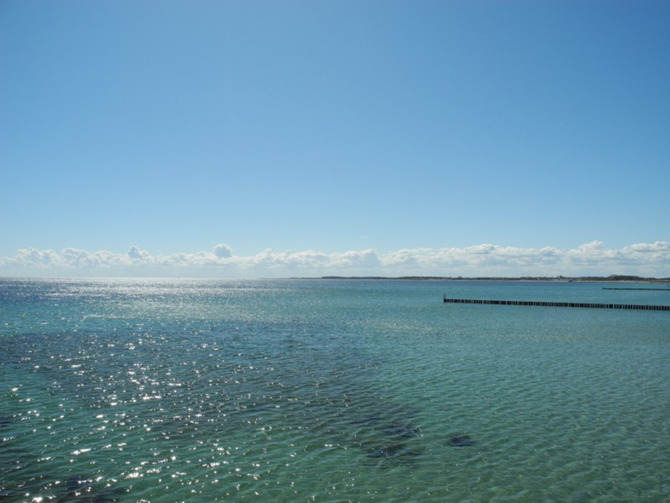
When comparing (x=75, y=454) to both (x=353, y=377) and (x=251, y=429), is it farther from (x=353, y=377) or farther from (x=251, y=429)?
(x=353, y=377)

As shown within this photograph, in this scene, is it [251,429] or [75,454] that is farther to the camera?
[251,429]

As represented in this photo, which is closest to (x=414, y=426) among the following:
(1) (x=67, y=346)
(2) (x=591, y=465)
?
(2) (x=591, y=465)

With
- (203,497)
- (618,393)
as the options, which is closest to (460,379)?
(618,393)

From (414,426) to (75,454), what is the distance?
1183 centimetres

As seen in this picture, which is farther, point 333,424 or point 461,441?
point 333,424

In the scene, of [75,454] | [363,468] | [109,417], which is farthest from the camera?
[109,417]

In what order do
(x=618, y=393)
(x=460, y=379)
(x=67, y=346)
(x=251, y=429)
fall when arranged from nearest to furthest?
1. (x=251, y=429)
2. (x=618, y=393)
3. (x=460, y=379)
4. (x=67, y=346)

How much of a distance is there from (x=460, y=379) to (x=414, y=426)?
28.8 ft

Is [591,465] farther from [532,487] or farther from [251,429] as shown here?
[251,429]

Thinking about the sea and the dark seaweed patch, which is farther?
the dark seaweed patch

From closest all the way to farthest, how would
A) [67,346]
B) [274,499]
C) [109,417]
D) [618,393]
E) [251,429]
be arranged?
[274,499]
[251,429]
[109,417]
[618,393]
[67,346]

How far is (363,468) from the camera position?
13102mm

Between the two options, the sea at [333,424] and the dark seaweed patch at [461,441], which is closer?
the sea at [333,424]

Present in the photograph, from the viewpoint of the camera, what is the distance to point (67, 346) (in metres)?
35.3
